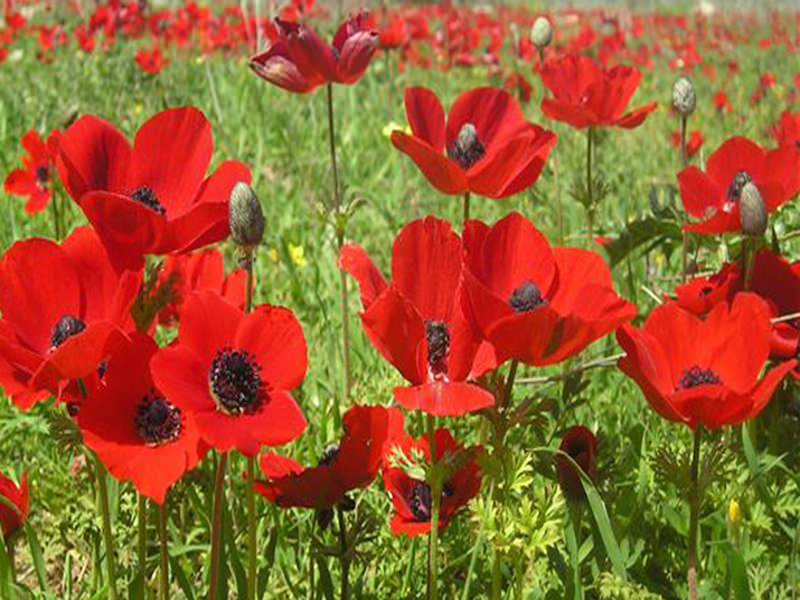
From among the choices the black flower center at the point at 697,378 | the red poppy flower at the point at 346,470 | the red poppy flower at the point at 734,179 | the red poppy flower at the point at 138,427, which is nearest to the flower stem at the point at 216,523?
the red poppy flower at the point at 138,427

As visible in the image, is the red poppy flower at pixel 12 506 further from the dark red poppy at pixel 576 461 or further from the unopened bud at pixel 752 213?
the unopened bud at pixel 752 213

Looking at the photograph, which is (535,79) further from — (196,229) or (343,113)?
(196,229)

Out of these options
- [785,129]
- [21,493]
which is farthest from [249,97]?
[21,493]

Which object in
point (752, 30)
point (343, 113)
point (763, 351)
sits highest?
point (763, 351)

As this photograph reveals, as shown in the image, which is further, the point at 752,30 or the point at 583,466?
the point at 752,30

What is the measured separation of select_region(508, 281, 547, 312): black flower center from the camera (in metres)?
1.25

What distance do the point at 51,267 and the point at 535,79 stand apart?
7.25 meters

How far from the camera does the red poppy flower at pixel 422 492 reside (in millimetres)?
1403

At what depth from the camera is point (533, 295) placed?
125 cm

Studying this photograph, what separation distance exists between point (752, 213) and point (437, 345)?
47 centimetres

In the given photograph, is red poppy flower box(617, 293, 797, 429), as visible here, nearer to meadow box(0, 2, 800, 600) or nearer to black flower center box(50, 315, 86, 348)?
meadow box(0, 2, 800, 600)

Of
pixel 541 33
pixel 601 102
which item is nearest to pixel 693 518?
pixel 601 102

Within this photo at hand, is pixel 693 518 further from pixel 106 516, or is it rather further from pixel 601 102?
pixel 601 102

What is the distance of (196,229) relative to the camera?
1174mm
